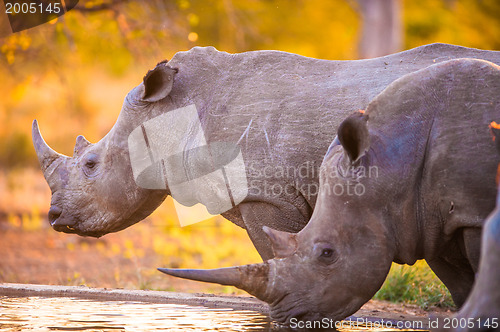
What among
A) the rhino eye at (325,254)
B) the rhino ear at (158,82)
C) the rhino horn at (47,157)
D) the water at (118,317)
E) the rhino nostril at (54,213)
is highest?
the rhino ear at (158,82)

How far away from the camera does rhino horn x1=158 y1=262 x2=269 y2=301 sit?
425cm

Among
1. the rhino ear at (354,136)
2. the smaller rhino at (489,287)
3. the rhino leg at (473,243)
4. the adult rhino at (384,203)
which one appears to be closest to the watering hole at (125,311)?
the adult rhino at (384,203)

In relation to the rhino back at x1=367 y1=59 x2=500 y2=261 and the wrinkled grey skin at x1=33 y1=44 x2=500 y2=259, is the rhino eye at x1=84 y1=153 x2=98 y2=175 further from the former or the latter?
the rhino back at x1=367 y1=59 x2=500 y2=261

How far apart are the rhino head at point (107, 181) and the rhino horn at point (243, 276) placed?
6.35ft

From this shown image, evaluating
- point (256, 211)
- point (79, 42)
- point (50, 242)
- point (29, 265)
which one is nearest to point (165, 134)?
point (256, 211)

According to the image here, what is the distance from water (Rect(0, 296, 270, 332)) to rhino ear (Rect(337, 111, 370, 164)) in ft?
3.98

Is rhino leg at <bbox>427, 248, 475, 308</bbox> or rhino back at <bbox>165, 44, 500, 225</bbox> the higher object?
rhino back at <bbox>165, 44, 500, 225</bbox>

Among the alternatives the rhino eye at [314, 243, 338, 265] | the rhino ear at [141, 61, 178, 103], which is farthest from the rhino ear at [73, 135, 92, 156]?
the rhino eye at [314, 243, 338, 265]

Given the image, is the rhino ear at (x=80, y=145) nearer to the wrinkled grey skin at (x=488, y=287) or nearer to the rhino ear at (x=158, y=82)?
the rhino ear at (x=158, y=82)

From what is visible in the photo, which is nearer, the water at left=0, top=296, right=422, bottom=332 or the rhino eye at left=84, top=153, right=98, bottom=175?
the water at left=0, top=296, right=422, bottom=332

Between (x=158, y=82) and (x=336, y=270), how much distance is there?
7.46 feet

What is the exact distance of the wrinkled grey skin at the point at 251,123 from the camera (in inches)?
207

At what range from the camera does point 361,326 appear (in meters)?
5.00

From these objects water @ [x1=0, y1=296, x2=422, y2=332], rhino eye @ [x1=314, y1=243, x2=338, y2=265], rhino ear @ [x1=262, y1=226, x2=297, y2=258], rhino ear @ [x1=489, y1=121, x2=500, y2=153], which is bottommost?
water @ [x1=0, y1=296, x2=422, y2=332]
